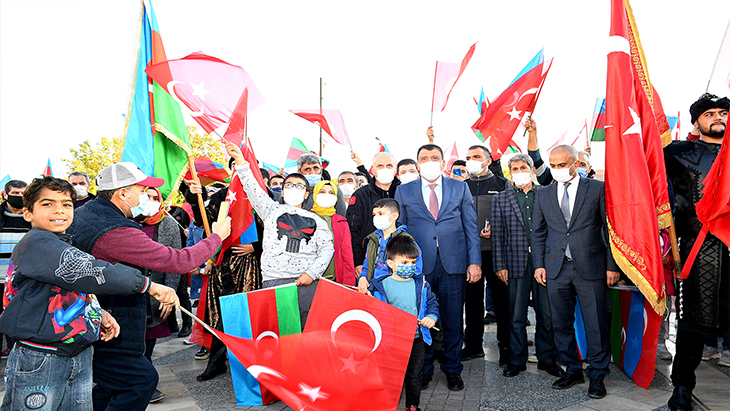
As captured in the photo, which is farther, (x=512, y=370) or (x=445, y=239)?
(x=512, y=370)

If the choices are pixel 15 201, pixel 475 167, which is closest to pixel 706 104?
pixel 475 167

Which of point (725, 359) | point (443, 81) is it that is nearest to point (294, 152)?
point (443, 81)

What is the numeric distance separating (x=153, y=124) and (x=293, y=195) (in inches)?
61.8

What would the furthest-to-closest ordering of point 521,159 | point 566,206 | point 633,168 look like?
point 521,159, point 566,206, point 633,168

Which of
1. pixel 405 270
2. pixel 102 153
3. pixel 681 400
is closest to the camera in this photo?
pixel 681 400

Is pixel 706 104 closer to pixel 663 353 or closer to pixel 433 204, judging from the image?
pixel 433 204

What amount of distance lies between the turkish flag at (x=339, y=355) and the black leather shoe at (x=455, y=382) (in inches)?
38.2

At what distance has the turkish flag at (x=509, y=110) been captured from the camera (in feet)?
18.0

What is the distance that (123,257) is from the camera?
2799 millimetres

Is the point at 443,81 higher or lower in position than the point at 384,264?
higher

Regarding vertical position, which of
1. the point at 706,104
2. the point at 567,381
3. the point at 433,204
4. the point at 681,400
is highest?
the point at 706,104

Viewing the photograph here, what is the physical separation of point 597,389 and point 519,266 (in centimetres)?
130

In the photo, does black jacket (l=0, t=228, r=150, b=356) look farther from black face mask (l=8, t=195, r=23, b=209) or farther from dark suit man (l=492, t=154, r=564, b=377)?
black face mask (l=8, t=195, r=23, b=209)

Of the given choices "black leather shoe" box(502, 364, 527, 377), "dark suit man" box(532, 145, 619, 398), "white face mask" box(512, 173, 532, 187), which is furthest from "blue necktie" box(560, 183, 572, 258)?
"black leather shoe" box(502, 364, 527, 377)
